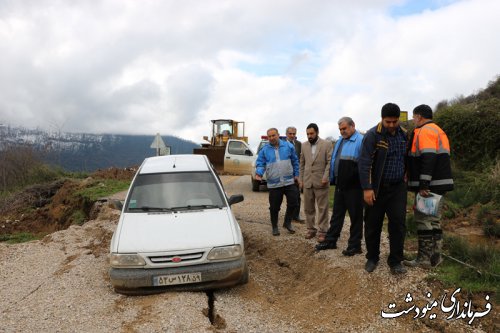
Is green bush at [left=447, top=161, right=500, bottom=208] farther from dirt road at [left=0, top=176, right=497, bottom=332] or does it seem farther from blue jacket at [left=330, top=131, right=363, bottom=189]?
blue jacket at [left=330, top=131, right=363, bottom=189]

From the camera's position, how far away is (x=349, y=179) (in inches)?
234

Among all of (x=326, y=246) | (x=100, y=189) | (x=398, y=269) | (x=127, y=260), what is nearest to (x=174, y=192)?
(x=127, y=260)

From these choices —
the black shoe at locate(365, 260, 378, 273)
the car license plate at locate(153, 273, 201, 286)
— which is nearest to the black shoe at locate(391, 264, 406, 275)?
the black shoe at locate(365, 260, 378, 273)

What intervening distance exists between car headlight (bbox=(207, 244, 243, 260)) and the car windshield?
38.1 inches

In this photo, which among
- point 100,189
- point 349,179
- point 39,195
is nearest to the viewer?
point 349,179

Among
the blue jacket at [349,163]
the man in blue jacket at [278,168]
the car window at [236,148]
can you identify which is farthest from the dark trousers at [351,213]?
the car window at [236,148]

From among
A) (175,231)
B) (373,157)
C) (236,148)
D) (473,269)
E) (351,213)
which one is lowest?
(473,269)

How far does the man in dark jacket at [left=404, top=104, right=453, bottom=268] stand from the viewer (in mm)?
4926

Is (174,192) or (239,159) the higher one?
(239,159)

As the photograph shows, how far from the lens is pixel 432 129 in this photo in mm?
4945

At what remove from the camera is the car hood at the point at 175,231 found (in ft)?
16.7

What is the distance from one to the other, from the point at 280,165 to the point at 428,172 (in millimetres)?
2979

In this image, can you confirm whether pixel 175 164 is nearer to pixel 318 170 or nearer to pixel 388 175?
pixel 318 170

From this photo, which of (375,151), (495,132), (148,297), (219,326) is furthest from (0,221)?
(495,132)
